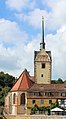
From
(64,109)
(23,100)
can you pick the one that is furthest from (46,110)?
(23,100)

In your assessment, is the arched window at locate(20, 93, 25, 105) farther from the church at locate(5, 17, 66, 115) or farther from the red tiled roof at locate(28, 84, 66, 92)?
the red tiled roof at locate(28, 84, 66, 92)

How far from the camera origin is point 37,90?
90.9 m

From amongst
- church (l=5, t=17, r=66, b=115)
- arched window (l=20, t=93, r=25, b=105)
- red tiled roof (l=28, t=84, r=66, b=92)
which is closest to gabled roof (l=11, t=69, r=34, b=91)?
church (l=5, t=17, r=66, b=115)

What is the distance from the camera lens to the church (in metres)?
90.8

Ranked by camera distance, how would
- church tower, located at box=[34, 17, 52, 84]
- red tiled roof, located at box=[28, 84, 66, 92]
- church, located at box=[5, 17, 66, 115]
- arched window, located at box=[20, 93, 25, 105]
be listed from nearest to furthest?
church, located at box=[5, 17, 66, 115], red tiled roof, located at box=[28, 84, 66, 92], arched window, located at box=[20, 93, 25, 105], church tower, located at box=[34, 17, 52, 84]

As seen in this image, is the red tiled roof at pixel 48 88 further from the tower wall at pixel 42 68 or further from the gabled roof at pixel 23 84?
the tower wall at pixel 42 68

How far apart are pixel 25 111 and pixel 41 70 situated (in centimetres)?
1371

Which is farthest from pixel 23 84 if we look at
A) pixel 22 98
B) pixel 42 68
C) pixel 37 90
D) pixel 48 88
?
pixel 42 68

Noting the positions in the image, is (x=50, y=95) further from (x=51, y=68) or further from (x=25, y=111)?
(x=51, y=68)

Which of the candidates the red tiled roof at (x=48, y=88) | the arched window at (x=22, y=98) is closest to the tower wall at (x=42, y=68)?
the arched window at (x=22, y=98)

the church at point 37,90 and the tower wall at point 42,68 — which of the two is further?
the tower wall at point 42,68

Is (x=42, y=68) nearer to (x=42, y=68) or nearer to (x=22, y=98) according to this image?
(x=42, y=68)

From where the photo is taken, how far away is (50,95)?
298 ft

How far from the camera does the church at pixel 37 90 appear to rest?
9075cm
